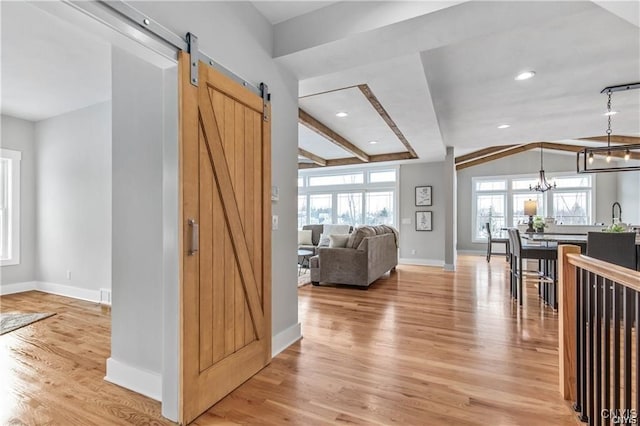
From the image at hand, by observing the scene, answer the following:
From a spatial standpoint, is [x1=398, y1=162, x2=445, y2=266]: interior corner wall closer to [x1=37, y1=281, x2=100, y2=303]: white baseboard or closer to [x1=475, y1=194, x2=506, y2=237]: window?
[x1=475, y1=194, x2=506, y2=237]: window

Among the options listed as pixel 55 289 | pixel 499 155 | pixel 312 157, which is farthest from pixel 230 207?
pixel 499 155

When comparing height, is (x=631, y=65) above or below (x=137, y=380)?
above

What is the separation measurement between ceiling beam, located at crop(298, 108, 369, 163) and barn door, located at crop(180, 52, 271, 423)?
2.18 m

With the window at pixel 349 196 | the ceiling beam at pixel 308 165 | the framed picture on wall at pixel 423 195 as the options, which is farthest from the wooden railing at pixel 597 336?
the ceiling beam at pixel 308 165

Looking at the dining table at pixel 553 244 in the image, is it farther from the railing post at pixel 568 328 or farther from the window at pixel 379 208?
the window at pixel 379 208

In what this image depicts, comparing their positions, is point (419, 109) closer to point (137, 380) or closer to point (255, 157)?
A: point (255, 157)

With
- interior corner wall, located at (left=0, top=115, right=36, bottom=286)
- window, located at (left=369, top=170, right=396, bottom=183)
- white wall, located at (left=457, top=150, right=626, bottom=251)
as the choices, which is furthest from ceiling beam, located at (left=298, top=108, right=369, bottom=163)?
white wall, located at (left=457, top=150, right=626, bottom=251)

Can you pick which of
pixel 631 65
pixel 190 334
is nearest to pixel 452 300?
pixel 631 65

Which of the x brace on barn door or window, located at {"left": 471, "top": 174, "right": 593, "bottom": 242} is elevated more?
the x brace on barn door

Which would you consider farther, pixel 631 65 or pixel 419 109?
pixel 419 109

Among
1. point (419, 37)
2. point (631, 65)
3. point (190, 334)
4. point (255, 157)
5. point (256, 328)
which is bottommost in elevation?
point (256, 328)

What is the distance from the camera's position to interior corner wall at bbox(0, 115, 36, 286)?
4.44 m

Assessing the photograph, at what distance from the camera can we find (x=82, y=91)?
3664 millimetres

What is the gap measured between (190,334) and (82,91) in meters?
3.57
